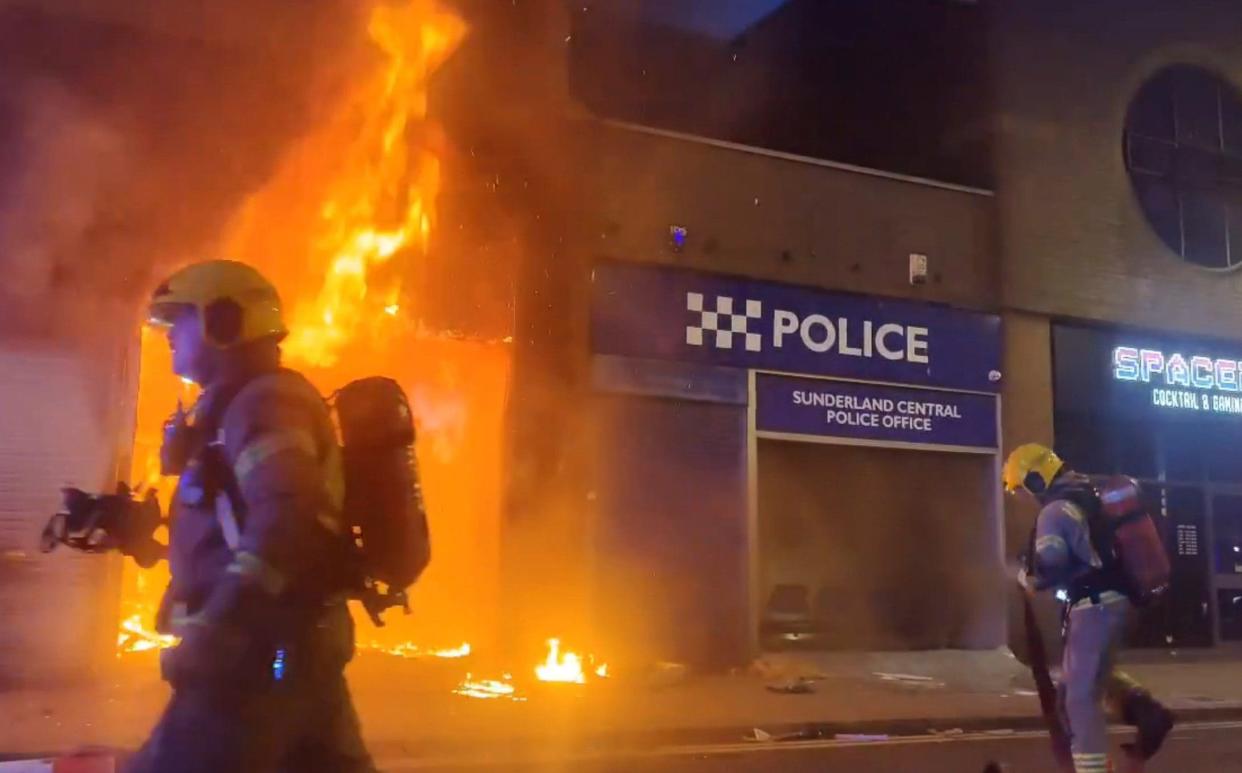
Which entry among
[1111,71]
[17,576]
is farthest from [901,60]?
[17,576]

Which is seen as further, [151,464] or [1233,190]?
[1233,190]

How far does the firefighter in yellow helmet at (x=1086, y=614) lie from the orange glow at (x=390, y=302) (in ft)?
19.6

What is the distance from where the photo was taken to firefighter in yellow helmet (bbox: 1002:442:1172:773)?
522 centimetres

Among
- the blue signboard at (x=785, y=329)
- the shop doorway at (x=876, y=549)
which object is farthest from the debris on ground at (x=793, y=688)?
the blue signboard at (x=785, y=329)

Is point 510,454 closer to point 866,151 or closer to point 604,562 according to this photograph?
point 604,562

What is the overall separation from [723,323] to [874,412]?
189cm

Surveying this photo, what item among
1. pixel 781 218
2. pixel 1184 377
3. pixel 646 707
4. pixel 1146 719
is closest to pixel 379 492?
pixel 1146 719

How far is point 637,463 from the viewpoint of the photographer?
11.0m

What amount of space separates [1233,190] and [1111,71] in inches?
89.3

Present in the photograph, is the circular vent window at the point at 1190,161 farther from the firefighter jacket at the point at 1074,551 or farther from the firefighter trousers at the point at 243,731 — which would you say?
the firefighter trousers at the point at 243,731

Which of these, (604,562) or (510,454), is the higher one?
(510,454)

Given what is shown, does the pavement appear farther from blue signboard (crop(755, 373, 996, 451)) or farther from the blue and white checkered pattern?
the blue and white checkered pattern

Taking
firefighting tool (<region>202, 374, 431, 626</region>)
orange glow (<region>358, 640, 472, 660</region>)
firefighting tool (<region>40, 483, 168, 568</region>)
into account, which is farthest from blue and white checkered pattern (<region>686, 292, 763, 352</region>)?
Result: firefighting tool (<region>40, 483, 168, 568</region>)

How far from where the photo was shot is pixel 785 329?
1187 cm
